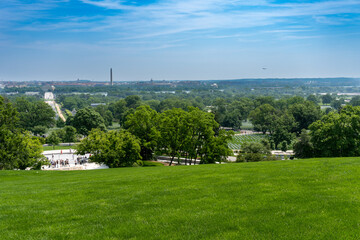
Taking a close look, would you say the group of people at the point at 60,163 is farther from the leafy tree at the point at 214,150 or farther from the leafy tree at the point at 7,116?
the leafy tree at the point at 214,150

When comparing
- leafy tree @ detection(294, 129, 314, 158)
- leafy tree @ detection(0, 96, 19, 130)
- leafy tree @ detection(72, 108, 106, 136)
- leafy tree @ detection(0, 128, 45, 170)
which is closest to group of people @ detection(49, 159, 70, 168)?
leafy tree @ detection(0, 128, 45, 170)

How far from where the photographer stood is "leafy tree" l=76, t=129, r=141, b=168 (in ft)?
106

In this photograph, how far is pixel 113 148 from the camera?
32812 mm

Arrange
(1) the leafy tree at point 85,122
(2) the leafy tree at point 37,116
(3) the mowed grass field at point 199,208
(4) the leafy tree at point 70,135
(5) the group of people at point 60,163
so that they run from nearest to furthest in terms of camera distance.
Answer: (3) the mowed grass field at point 199,208, (5) the group of people at point 60,163, (4) the leafy tree at point 70,135, (1) the leafy tree at point 85,122, (2) the leafy tree at point 37,116

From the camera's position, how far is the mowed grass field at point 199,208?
8.13m

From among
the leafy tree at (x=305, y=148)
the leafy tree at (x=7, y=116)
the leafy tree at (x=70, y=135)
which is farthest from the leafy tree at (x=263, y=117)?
the leafy tree at (x=7, y=116)

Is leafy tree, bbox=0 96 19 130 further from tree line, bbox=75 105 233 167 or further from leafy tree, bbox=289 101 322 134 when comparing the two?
leafy tree, bbox=289 101 322 134

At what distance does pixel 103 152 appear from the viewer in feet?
105

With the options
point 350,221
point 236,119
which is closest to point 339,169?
point 350,221

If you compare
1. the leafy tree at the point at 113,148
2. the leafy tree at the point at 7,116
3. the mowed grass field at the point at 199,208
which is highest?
the leafy tree at the point at 7,116

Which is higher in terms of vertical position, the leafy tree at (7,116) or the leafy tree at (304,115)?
the leafy tree at (7,116)

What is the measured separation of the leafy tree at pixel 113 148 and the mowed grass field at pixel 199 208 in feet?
57.7

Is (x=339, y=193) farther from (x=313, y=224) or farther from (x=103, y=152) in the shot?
(x=103, y=152)

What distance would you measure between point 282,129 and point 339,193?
62.4 metres
